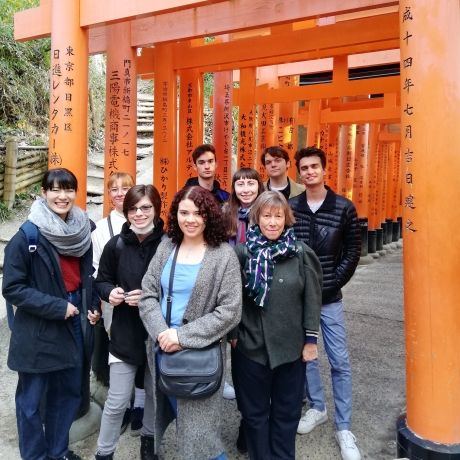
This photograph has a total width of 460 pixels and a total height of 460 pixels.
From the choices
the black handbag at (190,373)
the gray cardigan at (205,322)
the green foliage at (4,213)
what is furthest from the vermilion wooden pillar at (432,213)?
the green foliage at (4,213)

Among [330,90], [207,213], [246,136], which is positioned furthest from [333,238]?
[246,136]

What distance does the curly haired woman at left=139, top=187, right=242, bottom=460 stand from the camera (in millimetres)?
2023

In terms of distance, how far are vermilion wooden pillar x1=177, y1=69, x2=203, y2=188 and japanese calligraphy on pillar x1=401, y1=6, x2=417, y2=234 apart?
3491 millimetres

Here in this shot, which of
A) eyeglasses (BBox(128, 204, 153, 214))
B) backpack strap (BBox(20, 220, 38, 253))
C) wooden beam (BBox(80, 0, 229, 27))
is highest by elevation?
wooden beam (BBox(80, 0, 229, 27))

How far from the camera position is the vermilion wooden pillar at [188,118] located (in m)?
5.48

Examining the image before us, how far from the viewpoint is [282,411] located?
7.49 ft

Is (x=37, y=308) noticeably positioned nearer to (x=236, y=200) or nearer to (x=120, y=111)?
(x=236, y=200)

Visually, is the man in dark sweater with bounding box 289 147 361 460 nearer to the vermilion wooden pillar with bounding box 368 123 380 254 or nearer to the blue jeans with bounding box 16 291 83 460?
the blue jeans with bounding box 16 291 83 460

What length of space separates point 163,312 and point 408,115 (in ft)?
5.27

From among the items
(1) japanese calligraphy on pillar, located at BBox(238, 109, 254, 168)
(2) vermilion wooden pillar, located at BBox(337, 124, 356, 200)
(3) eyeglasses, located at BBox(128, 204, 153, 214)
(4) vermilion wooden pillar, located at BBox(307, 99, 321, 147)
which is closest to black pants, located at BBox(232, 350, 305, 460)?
(3) eyeglasses, located at BBox(128, 204, 153, 214)

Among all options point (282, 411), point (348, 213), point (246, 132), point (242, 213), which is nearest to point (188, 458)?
point (282, 411)

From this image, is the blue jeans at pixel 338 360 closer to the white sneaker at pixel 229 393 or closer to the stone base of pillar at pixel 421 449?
the stone base of pillar at pixel 421 449

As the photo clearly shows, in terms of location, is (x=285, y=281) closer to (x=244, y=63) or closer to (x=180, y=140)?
(x=244, y=63)

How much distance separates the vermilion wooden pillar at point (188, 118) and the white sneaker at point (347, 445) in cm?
370
